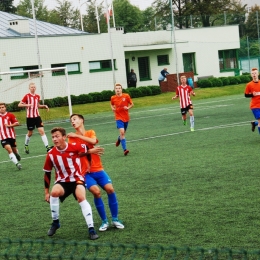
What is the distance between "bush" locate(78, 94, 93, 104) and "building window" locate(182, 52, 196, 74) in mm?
16320

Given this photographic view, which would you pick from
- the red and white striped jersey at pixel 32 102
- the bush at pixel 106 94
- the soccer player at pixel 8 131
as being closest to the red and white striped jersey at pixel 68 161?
the soccer player at pixel 8 131

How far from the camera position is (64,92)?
4059 cm

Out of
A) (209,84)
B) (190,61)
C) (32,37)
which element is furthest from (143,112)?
(190,61)

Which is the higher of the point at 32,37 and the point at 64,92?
the point at 32,37

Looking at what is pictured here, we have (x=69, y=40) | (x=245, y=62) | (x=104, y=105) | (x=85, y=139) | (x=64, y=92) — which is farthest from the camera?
(x=245, y=62)

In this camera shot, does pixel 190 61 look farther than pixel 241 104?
Yes

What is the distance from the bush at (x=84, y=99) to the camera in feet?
144

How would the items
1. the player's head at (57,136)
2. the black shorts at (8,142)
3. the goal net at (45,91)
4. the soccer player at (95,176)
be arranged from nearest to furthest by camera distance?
the player's head at (57,136) < the soccer player at (95,176) < the black shorts at (8,142) < the goal net at (45,91)

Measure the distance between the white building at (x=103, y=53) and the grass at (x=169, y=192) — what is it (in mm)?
19208

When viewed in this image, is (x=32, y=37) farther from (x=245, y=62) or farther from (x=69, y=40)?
(x=245, y=62)

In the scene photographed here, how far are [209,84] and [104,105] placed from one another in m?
12.1

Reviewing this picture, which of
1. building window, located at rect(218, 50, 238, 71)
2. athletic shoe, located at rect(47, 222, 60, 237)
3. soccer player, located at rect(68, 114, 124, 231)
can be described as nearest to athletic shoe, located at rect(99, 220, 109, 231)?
soccer player, located at rect(68, 114, 124, 231)

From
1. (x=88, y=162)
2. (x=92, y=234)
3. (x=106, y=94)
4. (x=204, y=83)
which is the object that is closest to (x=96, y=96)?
(x=106, y=94)

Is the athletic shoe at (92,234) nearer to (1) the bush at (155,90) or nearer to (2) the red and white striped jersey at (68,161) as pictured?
(2) the red and white striped jersey at (68,161)
